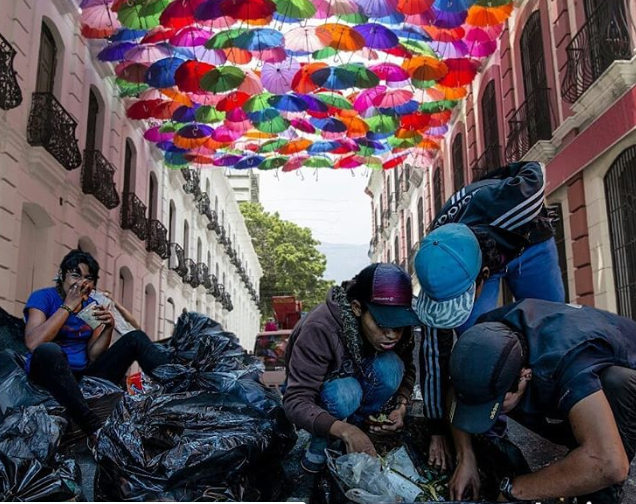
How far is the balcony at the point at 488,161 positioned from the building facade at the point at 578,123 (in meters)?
0.03

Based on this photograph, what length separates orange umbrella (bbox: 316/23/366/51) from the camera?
30.8ft

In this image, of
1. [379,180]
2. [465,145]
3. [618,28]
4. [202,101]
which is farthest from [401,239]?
[618,28]

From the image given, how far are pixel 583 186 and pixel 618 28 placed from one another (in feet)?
8.05

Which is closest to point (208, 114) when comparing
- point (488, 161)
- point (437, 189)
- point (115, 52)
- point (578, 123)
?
point (115, 52)

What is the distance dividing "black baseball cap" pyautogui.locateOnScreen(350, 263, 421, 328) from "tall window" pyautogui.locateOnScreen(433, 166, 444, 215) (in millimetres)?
17863

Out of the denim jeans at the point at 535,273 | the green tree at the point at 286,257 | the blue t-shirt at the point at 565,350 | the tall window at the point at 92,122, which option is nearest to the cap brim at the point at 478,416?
the blue t-shirt at the point at 565,350

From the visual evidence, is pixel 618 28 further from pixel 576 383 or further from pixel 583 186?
pixel 576 383

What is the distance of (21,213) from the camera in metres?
9.62

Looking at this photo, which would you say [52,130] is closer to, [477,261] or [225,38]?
[225,38]

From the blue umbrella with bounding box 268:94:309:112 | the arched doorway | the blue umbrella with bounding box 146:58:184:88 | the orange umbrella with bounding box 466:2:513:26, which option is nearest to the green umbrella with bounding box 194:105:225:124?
the blue umbrella with bounding box 268:94:309:112

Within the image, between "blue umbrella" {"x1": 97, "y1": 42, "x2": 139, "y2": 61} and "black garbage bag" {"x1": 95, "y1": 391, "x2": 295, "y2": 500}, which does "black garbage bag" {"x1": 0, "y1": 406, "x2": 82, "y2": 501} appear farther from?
"blue umbrella" {"x1": 97, "y1": 42, "x2": 139, "y2": 61}

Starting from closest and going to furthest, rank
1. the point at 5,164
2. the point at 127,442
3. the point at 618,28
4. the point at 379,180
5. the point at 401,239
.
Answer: the point at 127,442 < the point at 618,28 < the point at 5,164 < the point at 401,239 < the point at 379,180

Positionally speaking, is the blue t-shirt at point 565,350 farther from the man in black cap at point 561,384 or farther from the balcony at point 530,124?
the balcony at point 530,124

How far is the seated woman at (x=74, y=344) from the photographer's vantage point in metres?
3.21
